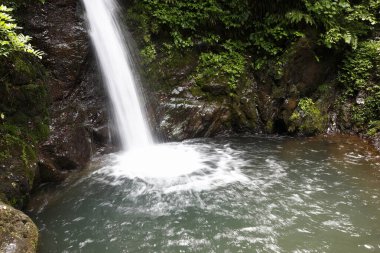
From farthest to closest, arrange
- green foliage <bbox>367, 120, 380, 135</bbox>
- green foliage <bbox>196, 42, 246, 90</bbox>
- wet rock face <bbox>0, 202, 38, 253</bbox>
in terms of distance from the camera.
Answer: green foliage <bbox>196, 42, 246, 90</bbox> < green foliage <bbox>367, 120, 380, 135</bbox> < wet rock face <bbox>0, 202, 38, 253</bbox>

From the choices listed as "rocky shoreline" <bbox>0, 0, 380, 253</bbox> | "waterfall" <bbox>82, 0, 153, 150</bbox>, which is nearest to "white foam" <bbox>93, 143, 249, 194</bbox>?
"waterfall" <bbox>82, 0, 153, 150</bbox>

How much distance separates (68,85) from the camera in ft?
23.2

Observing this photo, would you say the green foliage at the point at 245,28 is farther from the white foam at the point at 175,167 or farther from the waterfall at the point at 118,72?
the white foam at the point at 175,167

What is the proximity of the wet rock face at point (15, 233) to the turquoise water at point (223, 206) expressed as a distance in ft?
1.62

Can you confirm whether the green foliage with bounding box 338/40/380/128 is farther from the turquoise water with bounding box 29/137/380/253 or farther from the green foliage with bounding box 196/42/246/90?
the green foliage with bounding box 196/42/246/90

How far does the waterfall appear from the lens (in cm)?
765

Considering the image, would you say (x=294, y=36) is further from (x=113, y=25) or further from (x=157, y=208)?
(x=157, y=208)

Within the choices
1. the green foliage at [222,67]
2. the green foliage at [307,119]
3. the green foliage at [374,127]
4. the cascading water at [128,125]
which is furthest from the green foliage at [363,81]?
the cascading water at [128,125]

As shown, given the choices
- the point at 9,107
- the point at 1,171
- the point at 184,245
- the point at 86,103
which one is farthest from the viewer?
the point at 86,103

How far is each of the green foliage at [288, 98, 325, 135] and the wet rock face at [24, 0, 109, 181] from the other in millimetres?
4991

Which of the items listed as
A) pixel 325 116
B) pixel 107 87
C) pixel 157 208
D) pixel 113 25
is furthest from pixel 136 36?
pixel 325 116

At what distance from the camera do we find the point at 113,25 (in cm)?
805

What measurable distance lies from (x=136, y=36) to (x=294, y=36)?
14.1ft

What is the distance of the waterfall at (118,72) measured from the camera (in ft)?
25.1
